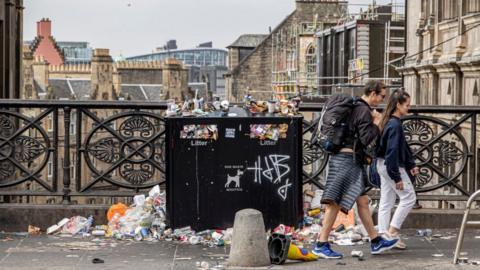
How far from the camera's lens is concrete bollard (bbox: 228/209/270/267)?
9.91 m

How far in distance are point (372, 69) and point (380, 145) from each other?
4711 cm

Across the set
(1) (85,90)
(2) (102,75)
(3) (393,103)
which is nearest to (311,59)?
(2) (102,75)

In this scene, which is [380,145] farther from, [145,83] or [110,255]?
[145,83]

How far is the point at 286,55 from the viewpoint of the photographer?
268ft

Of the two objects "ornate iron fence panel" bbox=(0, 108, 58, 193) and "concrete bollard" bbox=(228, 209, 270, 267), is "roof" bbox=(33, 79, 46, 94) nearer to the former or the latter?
"ornate iron fence panel" bbox=(0, 108, 58, 193)

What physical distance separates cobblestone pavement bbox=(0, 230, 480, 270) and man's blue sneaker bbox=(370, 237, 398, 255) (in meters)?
0.07

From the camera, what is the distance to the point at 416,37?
37688 millimetres

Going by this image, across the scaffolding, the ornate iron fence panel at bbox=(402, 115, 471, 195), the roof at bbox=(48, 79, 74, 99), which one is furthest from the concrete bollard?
the roof at bbox=(48, 79, 74, 99)

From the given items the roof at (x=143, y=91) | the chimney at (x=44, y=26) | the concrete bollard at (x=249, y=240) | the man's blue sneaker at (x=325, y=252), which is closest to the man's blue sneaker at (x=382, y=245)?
the man's blue sneaker at (x=325, y=252)

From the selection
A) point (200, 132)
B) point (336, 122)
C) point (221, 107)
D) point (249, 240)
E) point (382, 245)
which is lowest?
point (382, 245)

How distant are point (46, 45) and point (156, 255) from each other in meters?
95.0

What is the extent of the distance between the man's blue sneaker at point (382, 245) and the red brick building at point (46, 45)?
294ft

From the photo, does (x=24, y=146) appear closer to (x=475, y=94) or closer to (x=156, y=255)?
(x=156, y=255)

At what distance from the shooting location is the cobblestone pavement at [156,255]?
10.2 m
